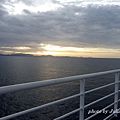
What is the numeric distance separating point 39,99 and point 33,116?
7910mm

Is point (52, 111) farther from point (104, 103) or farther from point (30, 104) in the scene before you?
point (104, 103)

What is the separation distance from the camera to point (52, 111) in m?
21.2

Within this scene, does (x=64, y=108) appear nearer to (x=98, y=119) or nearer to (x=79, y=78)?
(x=98, y=119)

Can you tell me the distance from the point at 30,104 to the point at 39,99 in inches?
149

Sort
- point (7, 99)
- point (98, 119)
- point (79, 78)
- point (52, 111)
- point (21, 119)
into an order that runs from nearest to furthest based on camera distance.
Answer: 1. point (79, 78)
2. point (98, 119)
3. point (21, 119)
4. point (52, 111)
5. point (7, 99)

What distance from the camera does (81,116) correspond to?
2486 mm

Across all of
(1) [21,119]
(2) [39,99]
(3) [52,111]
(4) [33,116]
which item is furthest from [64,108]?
(2) [39,99]

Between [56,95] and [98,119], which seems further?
[56,95]

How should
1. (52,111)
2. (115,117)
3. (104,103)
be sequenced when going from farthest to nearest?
(104,103), (52,111), (115,117)

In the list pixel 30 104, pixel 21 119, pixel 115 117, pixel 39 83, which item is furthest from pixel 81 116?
pixel 30 104

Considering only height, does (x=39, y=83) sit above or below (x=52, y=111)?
above

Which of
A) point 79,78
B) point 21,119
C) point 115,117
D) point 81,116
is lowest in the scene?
point 21,119

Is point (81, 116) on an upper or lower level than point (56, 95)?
upper

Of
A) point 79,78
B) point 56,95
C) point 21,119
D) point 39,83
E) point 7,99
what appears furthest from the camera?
point 56,95
